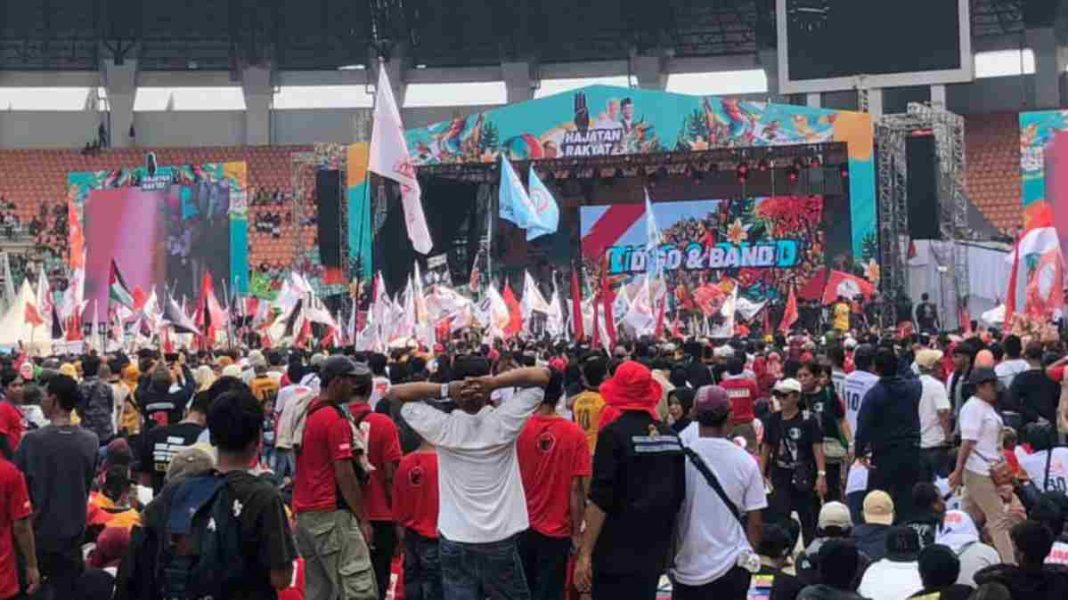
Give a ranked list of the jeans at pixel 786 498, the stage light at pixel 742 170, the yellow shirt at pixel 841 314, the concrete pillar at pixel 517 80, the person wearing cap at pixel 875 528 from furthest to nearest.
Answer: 1. the concrete pillar at pixel 517 80
2. the stage light at pixel 742 170
3. the yellow shirt at pixel 841 314
4. the jeans at pixel 786 498
5. the person wearing cap at pixel 875 528

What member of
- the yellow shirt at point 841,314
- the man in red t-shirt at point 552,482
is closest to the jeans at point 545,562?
the man in red t-shirt at point 552,482

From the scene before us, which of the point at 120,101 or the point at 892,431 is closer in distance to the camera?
the point at 892,431

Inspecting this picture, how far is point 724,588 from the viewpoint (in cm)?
654

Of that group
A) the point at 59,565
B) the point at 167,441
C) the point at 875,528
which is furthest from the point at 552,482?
the point at 167,441

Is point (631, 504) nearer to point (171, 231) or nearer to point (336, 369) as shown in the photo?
point (336, 369)

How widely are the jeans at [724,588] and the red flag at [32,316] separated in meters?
23.7

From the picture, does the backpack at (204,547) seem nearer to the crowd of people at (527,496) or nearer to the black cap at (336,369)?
the crowd of people at (527,496)

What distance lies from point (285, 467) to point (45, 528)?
3264 millimetres

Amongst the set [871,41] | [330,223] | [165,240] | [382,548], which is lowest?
[382,548]

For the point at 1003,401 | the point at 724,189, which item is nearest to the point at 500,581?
the point at 1003,401

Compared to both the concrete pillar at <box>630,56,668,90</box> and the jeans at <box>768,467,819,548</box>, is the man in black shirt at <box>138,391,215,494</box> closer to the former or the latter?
the jeans at <box>768,467,819,548</box>

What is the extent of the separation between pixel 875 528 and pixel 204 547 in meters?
3.92

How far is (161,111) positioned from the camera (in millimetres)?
47156

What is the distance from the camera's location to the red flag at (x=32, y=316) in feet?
93.6
